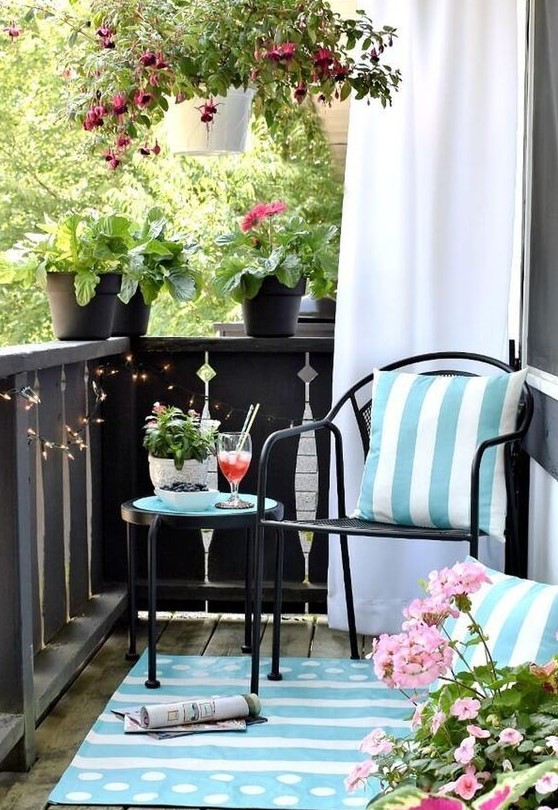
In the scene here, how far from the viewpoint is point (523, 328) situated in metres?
3.27

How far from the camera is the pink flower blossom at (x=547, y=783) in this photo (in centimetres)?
96

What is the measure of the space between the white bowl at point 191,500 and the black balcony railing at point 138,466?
0.34m

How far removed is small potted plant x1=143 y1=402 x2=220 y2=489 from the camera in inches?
119

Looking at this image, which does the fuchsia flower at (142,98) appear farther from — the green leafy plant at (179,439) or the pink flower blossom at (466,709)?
the pink flower blossom at (466,709)

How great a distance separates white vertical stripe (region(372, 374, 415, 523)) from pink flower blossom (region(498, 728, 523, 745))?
184cm

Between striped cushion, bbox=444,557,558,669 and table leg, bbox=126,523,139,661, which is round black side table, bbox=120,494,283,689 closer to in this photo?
table leg, bbox=126,523,139,661

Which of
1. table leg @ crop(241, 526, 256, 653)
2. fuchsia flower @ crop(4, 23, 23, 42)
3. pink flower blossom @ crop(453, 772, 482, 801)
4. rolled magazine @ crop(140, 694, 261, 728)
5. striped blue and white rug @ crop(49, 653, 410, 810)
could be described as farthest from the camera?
table leg @ crop(241, 526, 256, 653)

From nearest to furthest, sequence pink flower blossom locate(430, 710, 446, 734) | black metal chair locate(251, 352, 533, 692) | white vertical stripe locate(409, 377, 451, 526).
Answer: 1. pink flower blossom locate(430, 710, 446, 734)
2. black metal chair locate(251, 352, 533, 692)
3. white vertical stripe locate(409, 377, 451, 526)

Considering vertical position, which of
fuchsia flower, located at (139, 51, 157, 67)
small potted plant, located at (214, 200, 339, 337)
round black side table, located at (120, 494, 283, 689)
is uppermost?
fuchsia flower, located at (139, 51, 157, 67)

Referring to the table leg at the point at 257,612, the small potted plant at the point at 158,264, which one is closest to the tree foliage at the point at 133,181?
the small potted plant at the point at 158,264

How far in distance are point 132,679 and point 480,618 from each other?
1356mm

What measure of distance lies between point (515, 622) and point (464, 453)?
1.18 metres

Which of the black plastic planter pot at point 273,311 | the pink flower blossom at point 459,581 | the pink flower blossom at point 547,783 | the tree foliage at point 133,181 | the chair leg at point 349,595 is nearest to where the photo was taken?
the pink flower blossom at point 547,783

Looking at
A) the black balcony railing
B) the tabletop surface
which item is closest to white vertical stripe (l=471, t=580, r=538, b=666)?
the tabletop surface
